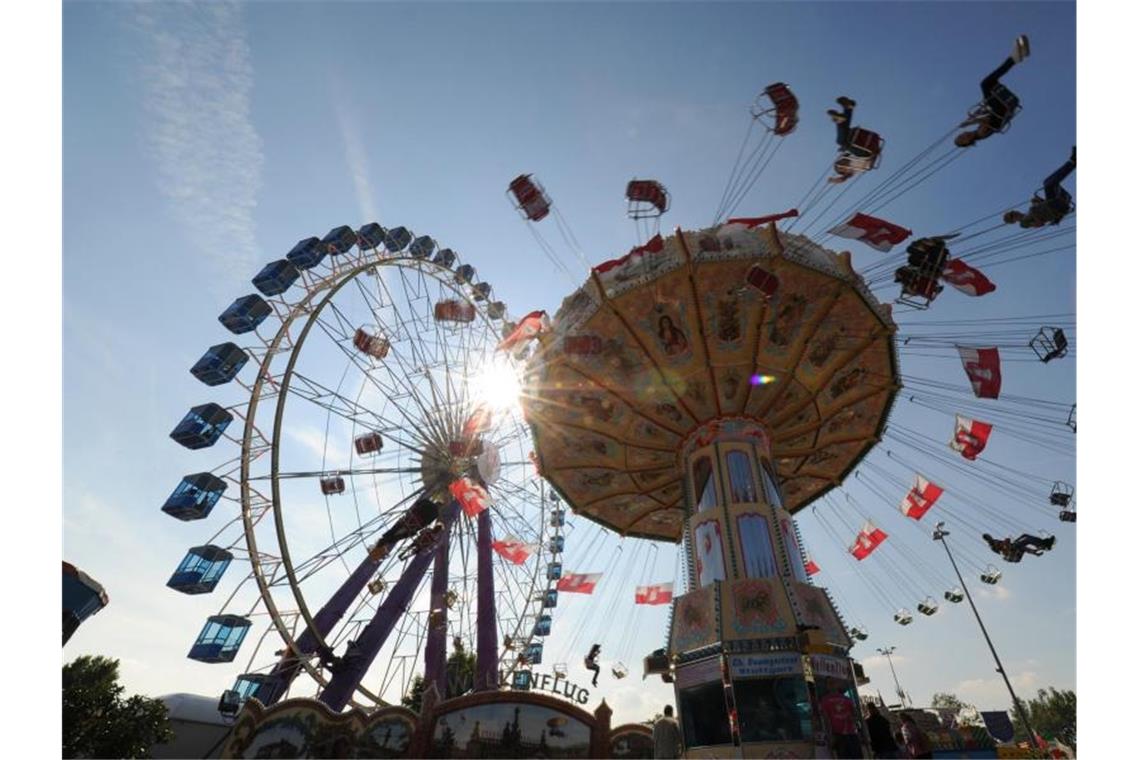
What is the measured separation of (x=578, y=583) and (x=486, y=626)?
473 cm

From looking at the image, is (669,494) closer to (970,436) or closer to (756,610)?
(756,610)

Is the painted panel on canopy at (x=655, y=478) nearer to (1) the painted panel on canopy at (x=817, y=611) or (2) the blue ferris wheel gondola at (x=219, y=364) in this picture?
(1) the painted panel on canopy at (x=817, y=611)

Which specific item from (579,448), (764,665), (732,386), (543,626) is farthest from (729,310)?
(543,626)

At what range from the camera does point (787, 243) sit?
58.1 feet

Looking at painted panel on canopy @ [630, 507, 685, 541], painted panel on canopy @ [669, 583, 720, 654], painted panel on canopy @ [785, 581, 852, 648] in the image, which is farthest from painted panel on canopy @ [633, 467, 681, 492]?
painted panel on canopy @ [785, 581, 852, 648]

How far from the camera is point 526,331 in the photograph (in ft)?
66.8

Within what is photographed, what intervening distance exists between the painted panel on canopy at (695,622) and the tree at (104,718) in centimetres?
2942

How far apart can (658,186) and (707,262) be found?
2824mm

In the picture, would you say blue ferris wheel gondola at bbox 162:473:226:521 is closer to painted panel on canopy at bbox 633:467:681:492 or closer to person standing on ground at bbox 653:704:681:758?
painted panel on canopy at bbox 633:467:681:492

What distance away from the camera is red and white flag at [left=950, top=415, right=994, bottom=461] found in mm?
18672

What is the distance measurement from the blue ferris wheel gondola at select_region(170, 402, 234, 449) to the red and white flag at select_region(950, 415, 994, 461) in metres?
25.0

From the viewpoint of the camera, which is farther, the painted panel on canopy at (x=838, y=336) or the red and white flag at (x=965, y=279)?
the painted panel on canopy at (x=838, y=336)

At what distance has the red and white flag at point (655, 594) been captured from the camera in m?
23.2

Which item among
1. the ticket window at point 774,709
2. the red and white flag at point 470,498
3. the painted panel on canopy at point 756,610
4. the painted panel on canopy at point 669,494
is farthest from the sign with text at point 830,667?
the red and white flag at point 470,498
